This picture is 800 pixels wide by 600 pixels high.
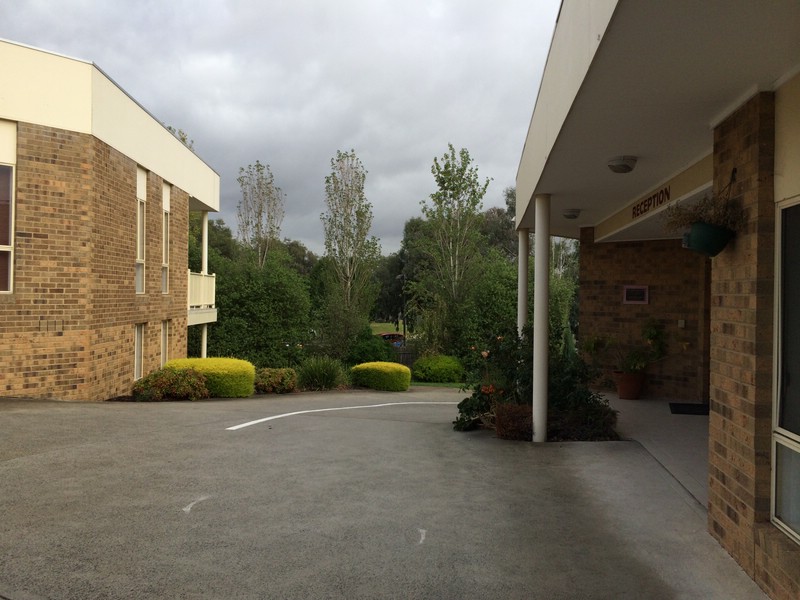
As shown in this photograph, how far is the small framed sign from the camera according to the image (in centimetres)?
1229

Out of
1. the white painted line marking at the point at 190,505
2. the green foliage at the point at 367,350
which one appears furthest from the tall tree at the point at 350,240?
the white painted line marking at the point at 190,505

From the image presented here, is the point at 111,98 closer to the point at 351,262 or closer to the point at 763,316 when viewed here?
the point at 763,316

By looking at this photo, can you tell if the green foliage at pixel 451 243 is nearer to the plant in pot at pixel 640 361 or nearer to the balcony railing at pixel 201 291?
the balcony railing at pixel 201 291

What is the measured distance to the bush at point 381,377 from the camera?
18.5 metres

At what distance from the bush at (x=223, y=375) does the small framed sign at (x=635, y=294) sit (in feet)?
26.7

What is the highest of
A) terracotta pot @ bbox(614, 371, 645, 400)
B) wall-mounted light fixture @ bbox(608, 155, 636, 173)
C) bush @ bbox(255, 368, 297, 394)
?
wall-mounted light fixture @ bbox(608, 155, 636, 173)

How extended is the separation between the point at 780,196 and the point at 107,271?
10.9 meters

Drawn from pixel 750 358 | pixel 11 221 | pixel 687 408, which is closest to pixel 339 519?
pixel 750 358

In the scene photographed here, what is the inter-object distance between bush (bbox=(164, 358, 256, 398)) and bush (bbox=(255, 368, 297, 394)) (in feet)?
4.92

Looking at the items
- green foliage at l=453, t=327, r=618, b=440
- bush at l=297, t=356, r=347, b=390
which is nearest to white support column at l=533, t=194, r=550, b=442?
green foliage at l=453, t=327, r=618, b=440

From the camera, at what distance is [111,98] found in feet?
39.7

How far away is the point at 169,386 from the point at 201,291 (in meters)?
7.03

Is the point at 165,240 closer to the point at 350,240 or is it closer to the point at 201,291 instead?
the point at 201,291

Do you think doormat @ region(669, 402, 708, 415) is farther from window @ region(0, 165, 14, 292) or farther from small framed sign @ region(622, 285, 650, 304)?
window @ region(0, 165, 14, 292)
